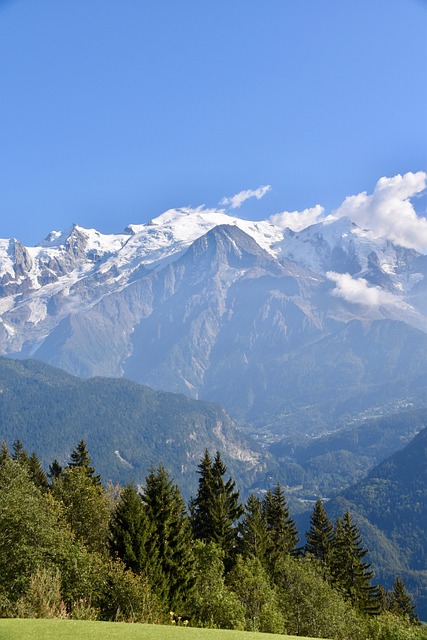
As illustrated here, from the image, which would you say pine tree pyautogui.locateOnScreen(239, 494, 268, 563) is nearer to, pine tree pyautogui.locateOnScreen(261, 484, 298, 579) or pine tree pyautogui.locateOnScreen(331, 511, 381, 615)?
pine tree pyautogui.locateOnScreen(261, 484, 298, 579)

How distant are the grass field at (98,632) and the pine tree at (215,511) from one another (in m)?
34.3

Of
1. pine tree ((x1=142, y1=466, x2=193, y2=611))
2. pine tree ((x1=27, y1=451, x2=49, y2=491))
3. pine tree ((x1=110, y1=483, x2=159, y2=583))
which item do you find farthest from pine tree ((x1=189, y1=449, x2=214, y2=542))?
pine tree ((x1=110, y1=483, x2=159, y2=583))

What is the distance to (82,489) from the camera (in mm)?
51719

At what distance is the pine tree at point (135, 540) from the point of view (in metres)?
37.4

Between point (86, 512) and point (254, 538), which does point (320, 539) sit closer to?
point (254, 538)

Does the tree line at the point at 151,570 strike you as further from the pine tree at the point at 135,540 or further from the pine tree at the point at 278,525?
the pine tree at the point at 278,525

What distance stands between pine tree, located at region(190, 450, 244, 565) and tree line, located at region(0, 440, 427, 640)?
136 millimetres

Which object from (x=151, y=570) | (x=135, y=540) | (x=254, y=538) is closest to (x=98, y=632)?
(x=151, y=570)

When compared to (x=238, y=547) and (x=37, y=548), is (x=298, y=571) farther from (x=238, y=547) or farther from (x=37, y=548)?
(x=37, y=548)

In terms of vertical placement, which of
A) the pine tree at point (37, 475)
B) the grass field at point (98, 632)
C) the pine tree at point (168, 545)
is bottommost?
the grass field at point (98, 632)

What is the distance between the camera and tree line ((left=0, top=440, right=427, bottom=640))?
31656 mm

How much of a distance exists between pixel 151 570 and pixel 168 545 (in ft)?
11.2

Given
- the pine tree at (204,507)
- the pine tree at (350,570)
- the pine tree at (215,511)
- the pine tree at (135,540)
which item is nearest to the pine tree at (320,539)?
the pine tree at (350,570)

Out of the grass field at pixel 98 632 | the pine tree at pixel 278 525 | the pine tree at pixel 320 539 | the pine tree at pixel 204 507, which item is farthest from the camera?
the pine tree at pixel 320 539
